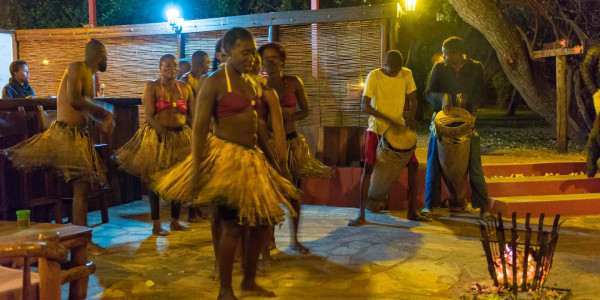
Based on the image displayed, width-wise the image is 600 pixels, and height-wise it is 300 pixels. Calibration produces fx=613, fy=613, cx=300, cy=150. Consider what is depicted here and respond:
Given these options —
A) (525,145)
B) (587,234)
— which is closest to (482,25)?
(525,145)

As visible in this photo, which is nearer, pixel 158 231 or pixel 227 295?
pixel 227 295

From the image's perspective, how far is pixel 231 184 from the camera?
12.9ft

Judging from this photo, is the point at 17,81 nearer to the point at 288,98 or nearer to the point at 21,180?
the point at 21,180

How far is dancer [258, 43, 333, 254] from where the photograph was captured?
18.0ft

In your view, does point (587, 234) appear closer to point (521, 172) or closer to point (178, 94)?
point (521, 172)

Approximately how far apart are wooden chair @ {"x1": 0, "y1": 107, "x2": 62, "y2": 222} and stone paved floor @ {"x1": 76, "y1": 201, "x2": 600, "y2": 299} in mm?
634

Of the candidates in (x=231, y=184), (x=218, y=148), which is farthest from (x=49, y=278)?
(x=218, y=148)

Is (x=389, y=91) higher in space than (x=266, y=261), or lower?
higher

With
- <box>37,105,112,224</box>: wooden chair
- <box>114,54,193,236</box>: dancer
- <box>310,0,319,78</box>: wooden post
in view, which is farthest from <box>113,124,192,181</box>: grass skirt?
<box>310,0,319,78</box>: wooden post

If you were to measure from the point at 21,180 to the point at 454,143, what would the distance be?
4854 mm

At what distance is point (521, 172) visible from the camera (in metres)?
8.87

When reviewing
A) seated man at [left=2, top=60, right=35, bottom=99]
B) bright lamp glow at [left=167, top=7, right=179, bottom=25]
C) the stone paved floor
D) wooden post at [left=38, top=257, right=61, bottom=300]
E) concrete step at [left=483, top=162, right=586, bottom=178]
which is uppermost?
bright lamp glow at [left=167, top=7, right=179, bottom=25]

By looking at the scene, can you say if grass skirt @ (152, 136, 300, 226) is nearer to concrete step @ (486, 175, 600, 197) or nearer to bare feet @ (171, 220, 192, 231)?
bare feet @ (171, 220, 192, 231)

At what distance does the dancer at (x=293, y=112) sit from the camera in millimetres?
5492
